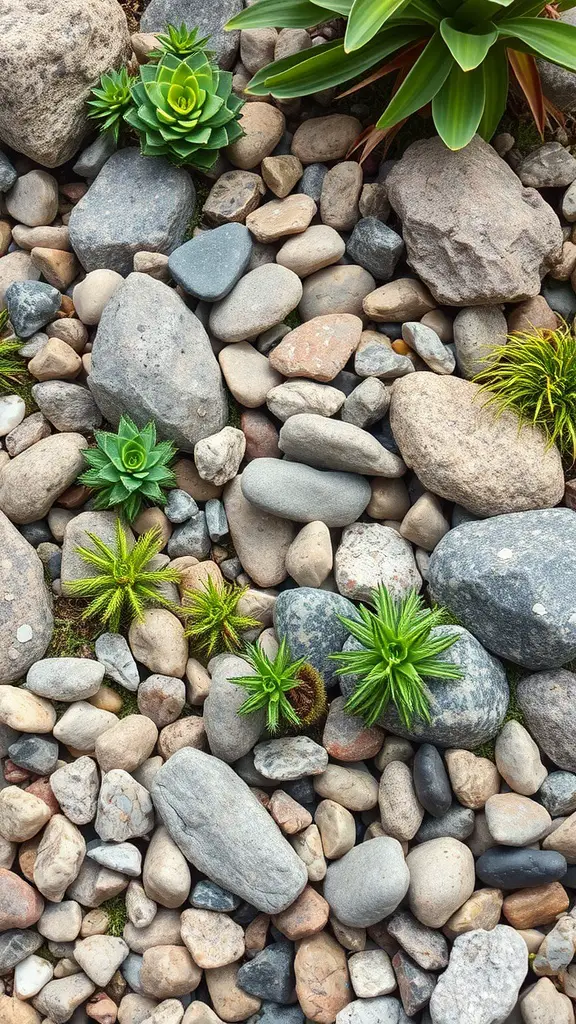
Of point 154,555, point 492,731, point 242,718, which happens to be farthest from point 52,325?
point 492,731

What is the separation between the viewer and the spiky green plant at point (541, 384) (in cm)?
428

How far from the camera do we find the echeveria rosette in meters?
4.48

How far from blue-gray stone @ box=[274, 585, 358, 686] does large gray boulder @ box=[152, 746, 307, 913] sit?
28.4 inches

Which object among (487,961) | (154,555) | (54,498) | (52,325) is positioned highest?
(52,325)

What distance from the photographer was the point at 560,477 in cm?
436

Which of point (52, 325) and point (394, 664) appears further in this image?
point (52, 325)

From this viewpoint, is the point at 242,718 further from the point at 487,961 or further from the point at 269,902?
the point at 487,961

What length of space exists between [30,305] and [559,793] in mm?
3993

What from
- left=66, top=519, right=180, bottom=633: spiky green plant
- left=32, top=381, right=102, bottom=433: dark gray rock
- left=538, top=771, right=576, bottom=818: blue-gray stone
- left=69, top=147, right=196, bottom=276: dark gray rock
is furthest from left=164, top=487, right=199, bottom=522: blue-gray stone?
left=538, top=771, right=576, bottom=818: blue-gray stone

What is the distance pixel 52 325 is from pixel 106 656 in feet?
6.63

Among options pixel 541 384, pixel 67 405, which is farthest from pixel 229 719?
pixel 541 384

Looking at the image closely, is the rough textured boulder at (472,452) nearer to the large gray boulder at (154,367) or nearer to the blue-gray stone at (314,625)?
the blue-gray stone at (314,625)

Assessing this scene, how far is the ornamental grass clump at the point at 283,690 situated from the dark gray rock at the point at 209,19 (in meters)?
3.74

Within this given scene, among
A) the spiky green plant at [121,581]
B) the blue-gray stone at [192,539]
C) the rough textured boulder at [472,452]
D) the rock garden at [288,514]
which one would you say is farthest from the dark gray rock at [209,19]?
the spiky green plant at [121,581]
